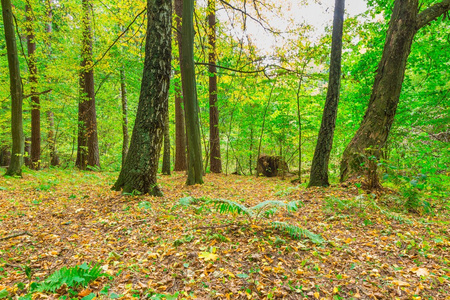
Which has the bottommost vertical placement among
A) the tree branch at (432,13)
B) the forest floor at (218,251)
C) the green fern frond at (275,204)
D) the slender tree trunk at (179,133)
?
the forest floor at (218,251)

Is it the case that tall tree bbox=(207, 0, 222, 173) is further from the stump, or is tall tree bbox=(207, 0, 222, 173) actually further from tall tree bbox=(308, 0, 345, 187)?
tall tree bbox=(308, 0, 345, 187)

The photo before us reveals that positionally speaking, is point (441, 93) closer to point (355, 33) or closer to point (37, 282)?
point (355, 33)

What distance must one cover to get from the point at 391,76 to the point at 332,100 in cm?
141

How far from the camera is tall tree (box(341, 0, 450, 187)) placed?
16.8 ft

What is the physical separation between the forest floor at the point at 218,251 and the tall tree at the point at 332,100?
1.51 meters

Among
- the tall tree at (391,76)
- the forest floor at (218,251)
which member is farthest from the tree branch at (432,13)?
the forest floor at (218,251)

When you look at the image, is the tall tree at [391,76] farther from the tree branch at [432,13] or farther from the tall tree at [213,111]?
the tall tree at [213,111]

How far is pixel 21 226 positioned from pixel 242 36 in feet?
21.9

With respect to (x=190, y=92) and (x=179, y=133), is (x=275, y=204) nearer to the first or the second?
(x=190, y=92)

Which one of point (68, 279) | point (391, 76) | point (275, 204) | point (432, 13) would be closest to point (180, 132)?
point (275, 204)

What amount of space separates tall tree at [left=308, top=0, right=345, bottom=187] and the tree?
3.82m

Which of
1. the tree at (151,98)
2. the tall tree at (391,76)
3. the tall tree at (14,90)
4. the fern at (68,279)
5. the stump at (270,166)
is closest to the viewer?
the fern at (68,279)

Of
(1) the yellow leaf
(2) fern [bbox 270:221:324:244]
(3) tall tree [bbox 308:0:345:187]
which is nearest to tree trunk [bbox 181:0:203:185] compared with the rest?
(3) tall tree [bbox 308:0:345:187]

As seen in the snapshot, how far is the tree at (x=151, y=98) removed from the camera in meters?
4.37
